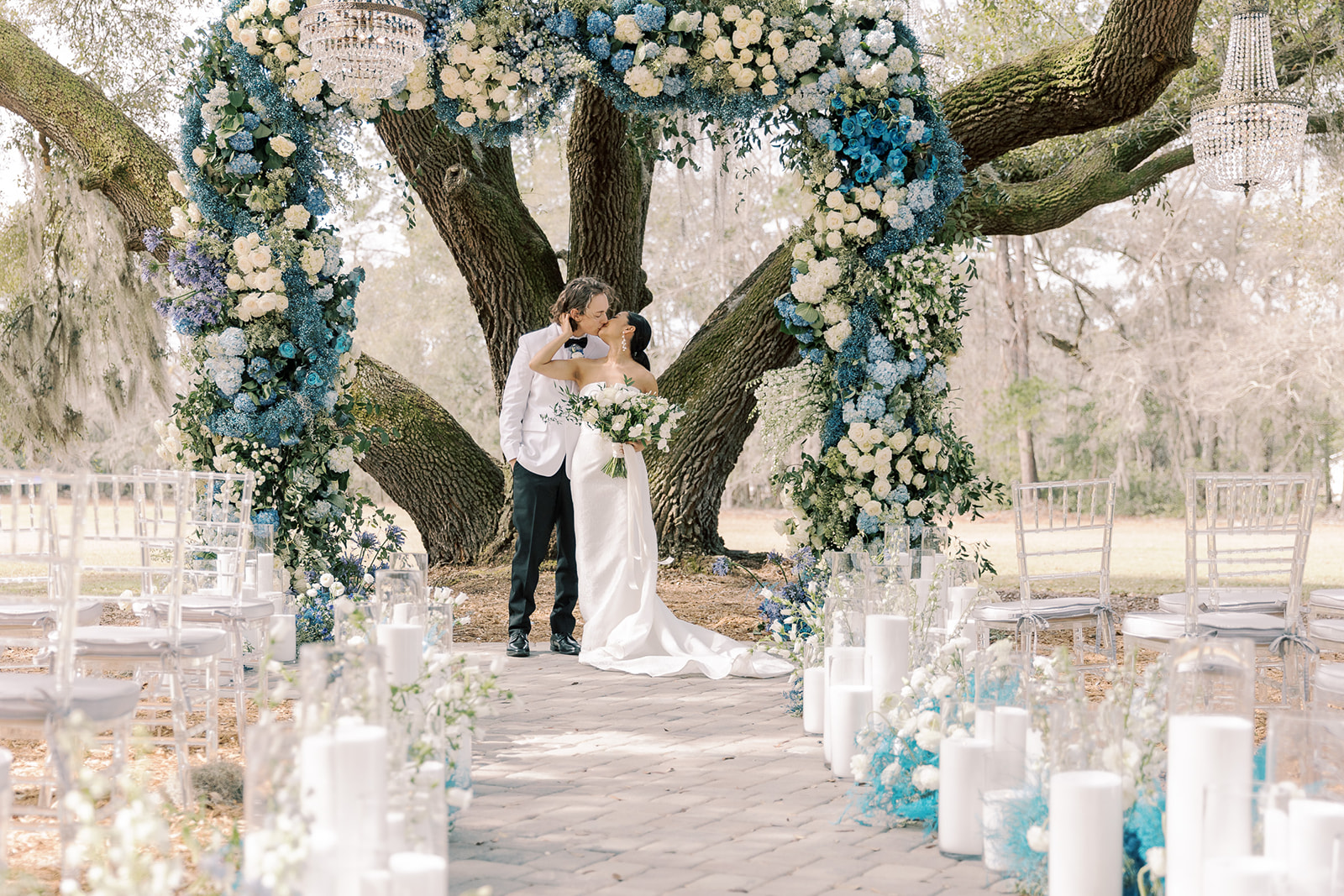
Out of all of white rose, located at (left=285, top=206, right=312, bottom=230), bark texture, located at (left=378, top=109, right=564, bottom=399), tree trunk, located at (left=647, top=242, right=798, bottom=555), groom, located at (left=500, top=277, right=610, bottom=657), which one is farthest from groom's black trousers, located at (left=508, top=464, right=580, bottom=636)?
bark texture, located at (left=378, top=109, right=564, bottom=399)

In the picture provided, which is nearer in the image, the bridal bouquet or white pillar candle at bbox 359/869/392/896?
white pillar candle at bbox 359/869/392/896

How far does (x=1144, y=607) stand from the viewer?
8.70m

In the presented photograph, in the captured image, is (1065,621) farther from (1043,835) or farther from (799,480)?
(1043,835)

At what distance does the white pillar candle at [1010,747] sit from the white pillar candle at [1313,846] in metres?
0.81

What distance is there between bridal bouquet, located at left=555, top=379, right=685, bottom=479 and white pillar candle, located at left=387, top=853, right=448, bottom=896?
343 cm

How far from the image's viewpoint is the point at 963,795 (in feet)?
9.55

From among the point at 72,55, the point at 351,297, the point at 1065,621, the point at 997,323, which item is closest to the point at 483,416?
the point at 997,323

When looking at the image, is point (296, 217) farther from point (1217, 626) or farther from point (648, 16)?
point (1217, 626)

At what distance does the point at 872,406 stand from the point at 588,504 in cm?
141

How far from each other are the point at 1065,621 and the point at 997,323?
1838 cm

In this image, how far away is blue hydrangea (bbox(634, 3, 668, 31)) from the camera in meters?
5.36

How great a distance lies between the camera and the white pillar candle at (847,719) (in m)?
3.56

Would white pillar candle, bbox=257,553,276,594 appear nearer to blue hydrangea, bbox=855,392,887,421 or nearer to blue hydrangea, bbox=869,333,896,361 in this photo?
blue hydrangea, bbox=855,392,887,421

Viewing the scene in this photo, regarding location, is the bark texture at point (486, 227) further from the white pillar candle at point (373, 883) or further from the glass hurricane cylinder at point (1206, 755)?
the white pillar candle at point (373, 883)
